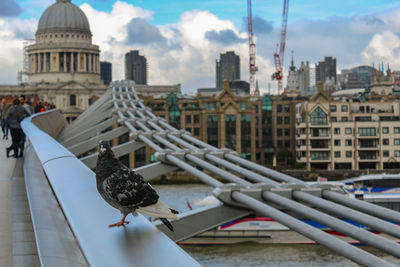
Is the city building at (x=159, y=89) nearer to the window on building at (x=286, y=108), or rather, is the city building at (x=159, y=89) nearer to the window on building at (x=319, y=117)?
the window on building at (x=286, y=108)

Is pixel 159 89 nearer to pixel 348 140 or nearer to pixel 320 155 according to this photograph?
pixel 320 155

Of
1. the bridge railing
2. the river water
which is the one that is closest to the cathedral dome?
the river water

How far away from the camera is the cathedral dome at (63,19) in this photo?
8319cm

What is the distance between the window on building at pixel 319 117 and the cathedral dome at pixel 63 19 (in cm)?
4612

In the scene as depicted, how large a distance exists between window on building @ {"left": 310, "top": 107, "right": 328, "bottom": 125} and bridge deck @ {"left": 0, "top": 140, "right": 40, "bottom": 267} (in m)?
40.9

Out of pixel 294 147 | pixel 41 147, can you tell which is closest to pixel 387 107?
pixel 294 147

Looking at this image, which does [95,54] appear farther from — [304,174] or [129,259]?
[129,259]

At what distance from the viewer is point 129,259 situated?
5.66 ft

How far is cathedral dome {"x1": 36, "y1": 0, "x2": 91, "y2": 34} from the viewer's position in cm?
8319

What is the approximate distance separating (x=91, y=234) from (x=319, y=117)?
4412cm

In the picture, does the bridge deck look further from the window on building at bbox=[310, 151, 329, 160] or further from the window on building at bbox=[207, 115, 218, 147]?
the window on building at bbox=[310, 151, 329, 160]

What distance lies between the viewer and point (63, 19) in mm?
83500

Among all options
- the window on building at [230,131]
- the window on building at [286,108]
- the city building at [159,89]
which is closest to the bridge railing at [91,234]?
the window on building at [230,131]

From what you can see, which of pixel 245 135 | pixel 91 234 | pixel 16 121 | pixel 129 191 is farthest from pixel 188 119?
pixel 91 234
